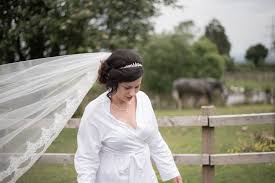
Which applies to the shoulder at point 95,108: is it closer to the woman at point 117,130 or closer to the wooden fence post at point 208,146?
the woman at point 117,130

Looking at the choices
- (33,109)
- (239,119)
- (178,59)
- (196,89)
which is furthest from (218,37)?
(33,109)

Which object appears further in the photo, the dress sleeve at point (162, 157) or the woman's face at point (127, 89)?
the dress sleeve at point (162, 157)

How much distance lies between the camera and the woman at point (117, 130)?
2.82 meters

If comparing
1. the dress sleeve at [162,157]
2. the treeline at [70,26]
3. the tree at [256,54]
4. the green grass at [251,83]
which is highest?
the treeline at [70,26]

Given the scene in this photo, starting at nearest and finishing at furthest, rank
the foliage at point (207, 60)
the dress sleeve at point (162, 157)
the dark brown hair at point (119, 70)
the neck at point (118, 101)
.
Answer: the dark brown hair at point (119, 70), the neck at point (118, 101), the dress sleeve at point (162, 157), the foliage at point (207, 60)

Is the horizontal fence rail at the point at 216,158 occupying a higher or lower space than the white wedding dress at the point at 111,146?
lower

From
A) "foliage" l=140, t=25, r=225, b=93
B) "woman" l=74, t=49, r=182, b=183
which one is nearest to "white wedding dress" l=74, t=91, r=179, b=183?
"woman" l=74, t=49, r=182, b=183

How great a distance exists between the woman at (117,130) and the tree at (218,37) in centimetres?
3009

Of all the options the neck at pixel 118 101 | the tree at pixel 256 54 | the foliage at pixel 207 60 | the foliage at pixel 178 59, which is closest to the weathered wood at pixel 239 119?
the neck at pixel 118 101

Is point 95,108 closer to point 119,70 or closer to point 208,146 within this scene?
point 119,70

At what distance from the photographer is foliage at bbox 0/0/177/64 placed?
21.7 feet

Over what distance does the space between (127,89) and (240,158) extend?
2491mm

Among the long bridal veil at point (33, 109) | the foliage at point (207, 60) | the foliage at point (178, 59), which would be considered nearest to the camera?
the long bridal veil at point (33, 109)

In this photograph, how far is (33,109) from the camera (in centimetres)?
345
